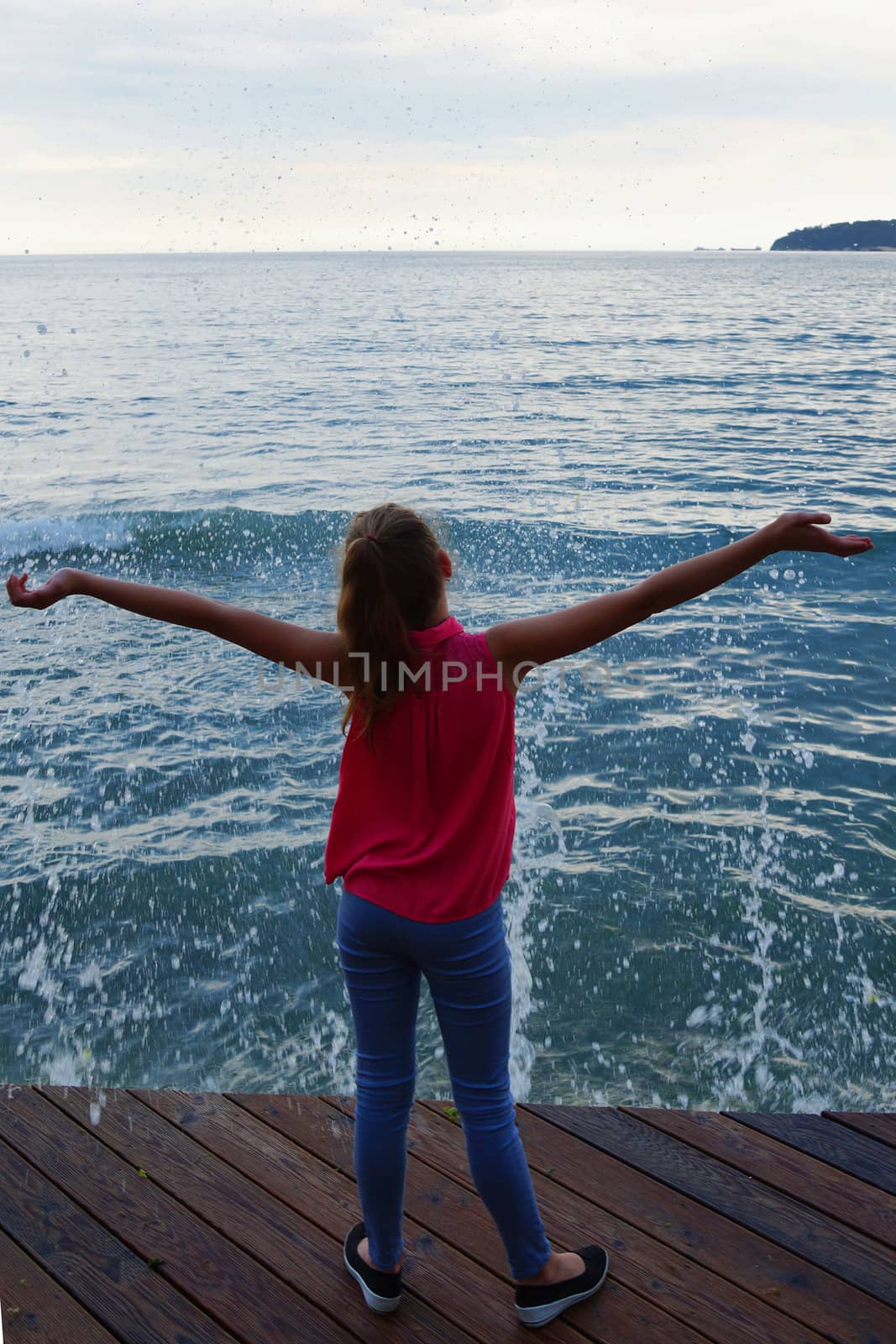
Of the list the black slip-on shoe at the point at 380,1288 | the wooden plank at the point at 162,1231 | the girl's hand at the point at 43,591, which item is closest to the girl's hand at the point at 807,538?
the girl's hand at the point at 43,591

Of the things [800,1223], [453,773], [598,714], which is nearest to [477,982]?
[453,773]

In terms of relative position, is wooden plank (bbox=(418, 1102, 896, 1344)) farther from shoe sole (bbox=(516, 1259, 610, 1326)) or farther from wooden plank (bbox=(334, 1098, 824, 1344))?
shoe sole (bbox=(516, 1259, 610, 1326))

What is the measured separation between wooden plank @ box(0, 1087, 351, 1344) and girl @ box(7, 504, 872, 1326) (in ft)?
2.04

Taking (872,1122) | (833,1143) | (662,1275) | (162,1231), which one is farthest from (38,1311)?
(872,1122)

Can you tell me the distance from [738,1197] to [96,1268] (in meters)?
1.82

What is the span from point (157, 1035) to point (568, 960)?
2.16m

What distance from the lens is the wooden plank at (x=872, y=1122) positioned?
349cm

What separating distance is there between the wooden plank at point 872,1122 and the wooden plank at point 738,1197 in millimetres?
461

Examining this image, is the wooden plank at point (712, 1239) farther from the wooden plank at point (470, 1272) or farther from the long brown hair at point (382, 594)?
the long brown hair at point (382, 594)

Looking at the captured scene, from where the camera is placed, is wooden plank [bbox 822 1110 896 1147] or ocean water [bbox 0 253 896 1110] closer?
wooden plank [bbox 822 1110 896 1147]

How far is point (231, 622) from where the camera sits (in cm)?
244

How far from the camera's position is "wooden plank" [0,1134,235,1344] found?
277 cm

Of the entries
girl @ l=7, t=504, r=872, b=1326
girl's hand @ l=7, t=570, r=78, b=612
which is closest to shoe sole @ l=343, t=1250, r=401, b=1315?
girl @ l=7, t=504, r=872, b=1326

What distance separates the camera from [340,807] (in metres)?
2.52
